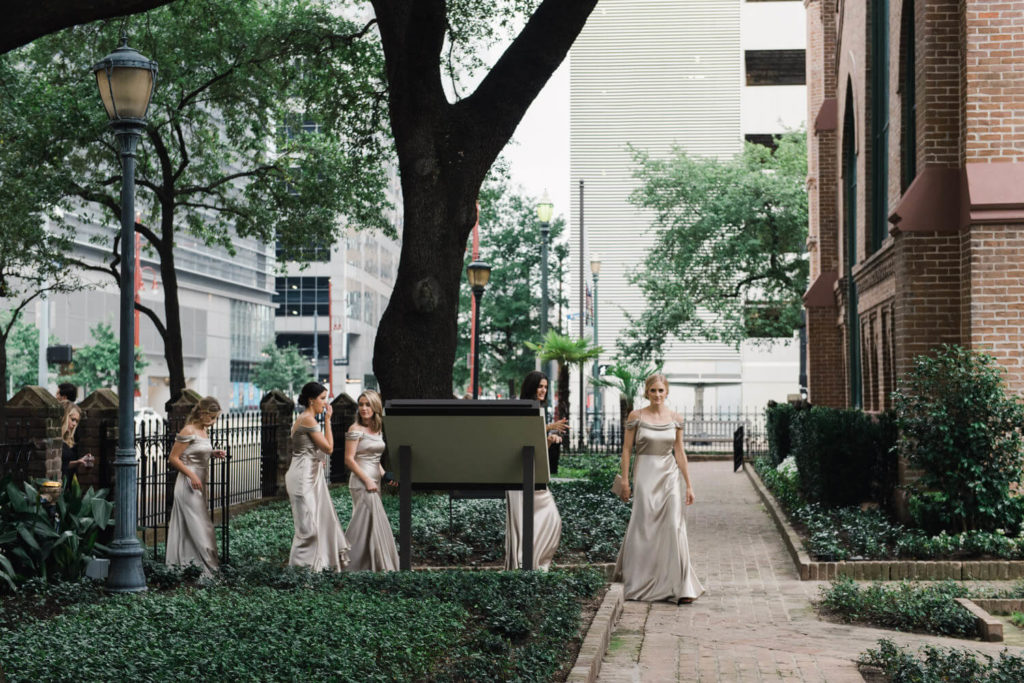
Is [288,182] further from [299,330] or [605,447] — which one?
[299,330]

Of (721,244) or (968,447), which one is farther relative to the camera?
(721,244)

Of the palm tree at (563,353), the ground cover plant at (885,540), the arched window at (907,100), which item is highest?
the arched window at (907,100)

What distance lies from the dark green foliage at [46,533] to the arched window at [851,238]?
16539 millimetres

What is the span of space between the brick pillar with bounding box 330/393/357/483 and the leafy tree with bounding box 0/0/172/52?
771 inches

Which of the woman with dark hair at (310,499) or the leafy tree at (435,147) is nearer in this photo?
the woman with dark hair at (310,499)

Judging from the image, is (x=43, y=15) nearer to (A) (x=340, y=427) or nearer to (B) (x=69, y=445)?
(B) (x=69, y=445)

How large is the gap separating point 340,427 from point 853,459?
11339mm

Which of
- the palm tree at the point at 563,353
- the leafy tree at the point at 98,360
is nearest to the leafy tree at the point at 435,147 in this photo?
the palm tree at the point at 563,353

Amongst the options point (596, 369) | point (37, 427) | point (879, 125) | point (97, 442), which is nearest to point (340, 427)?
point (97, 442)

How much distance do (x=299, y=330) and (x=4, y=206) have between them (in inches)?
3410

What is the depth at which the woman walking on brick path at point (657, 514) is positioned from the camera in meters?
11.5

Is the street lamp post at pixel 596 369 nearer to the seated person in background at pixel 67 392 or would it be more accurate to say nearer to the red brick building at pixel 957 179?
the red brick building at pixel 957 179

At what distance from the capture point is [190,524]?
12.0 metres

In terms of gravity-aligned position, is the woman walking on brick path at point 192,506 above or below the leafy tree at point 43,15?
below
